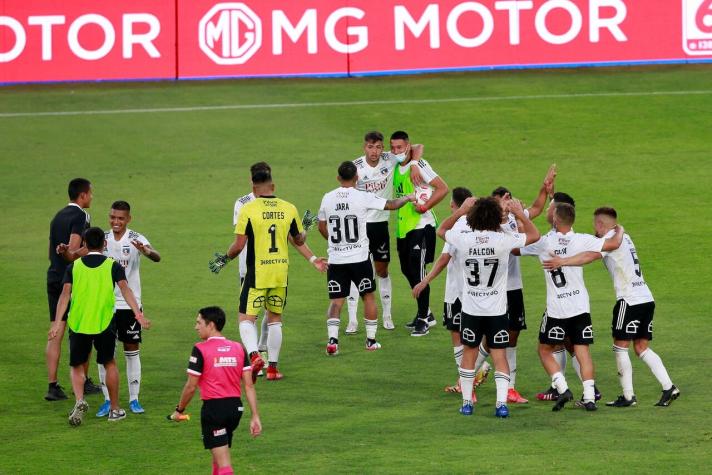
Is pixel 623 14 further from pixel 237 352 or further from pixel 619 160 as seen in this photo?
pixel 237 352

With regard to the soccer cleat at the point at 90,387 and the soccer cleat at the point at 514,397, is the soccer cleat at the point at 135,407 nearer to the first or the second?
the soccer cleat at the point at 90,387

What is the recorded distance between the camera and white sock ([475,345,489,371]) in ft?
44.4

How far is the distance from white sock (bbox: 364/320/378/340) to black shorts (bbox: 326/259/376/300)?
1.34ft

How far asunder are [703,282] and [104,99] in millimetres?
16985

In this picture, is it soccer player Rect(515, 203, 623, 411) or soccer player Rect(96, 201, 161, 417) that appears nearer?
soccer player Rect(515, 203, 623, 411)

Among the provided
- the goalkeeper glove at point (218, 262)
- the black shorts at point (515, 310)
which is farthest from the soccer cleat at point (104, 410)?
the black shorts at point (515, 310)

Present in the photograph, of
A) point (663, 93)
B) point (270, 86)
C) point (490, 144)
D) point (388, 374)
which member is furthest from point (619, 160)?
point (388, 374)

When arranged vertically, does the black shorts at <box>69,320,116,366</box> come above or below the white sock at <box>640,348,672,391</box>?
above

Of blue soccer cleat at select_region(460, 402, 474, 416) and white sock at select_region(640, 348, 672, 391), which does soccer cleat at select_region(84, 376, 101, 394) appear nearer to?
blue soccer cleat at select_region(460, 402, 474, 416)

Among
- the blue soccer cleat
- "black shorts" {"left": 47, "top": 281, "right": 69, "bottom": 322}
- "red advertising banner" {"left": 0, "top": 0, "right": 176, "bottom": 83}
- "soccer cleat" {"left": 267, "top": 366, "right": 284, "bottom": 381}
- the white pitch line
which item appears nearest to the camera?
the blue soccer cleat

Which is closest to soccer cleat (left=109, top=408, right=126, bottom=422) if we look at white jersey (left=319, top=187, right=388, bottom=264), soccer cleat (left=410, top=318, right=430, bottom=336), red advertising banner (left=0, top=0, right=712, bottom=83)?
white jersey (left=319, top=187, right=388, bottom=264)

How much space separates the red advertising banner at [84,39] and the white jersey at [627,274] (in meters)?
19.5

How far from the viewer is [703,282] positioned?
18.2 m

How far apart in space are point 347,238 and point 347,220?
0.23m
